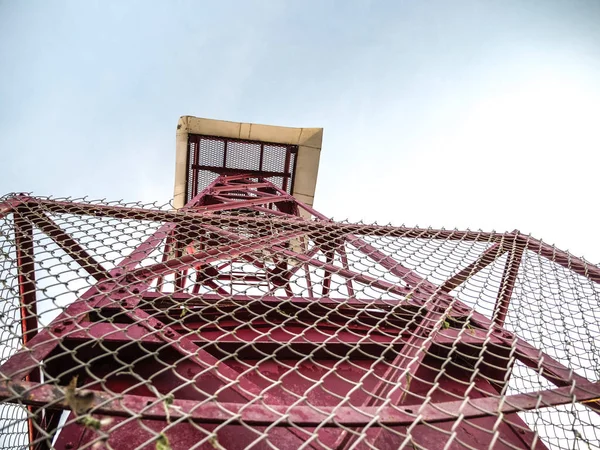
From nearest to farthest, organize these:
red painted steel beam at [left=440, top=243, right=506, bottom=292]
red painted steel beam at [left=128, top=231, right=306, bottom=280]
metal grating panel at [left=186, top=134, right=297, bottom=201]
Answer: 1. red painted steel beam at [left=128, top=231, right=306, bottom=280]
2. red painted steel beam at [left=440, top=243, right=506, bottom=292]
3. metal grating panel at [left=186, top=134, right=297, bottom=201]

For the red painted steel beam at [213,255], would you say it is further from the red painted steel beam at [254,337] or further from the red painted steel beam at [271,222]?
the red painted steel beam at [254,337]

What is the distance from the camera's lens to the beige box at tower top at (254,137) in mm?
7637

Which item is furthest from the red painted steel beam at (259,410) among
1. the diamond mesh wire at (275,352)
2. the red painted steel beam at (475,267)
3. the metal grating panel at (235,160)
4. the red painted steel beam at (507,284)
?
the metal grating panel at (235,160)

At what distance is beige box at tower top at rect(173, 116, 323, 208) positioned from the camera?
25.1 ft

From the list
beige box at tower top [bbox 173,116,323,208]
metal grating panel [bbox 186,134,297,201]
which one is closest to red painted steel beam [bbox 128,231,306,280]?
beige box at tower top [bbox 173,116,323,208]

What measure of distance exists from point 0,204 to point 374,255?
9.35 feet

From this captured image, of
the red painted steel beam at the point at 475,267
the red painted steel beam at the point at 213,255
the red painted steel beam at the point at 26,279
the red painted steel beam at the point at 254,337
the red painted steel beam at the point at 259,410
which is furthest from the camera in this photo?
the red painted steel beam at the point at 475,267

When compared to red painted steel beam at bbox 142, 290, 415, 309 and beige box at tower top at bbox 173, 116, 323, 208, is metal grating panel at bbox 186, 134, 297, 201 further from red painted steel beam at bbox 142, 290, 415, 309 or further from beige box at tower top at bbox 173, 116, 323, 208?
red painted steel beam at bbox 142, 290, 415, 309

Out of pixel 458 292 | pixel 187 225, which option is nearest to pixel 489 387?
pixel 458 292

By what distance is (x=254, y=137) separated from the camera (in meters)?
7.99

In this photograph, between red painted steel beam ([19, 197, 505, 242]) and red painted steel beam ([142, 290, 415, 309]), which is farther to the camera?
red painted steel beam ([19, 197, 505, 242])

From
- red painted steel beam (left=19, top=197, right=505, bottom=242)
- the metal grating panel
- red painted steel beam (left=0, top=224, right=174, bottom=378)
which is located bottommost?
the metal grating panel

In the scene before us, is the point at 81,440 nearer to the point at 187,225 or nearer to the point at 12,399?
the point at 12,399

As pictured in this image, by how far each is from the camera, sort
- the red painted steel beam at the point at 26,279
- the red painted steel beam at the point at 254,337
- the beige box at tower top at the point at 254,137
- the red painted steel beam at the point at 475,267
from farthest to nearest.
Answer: the beige box at tower top at the point at 254,137 < the red painted steel beam at the point at 475,267 < the red painted steel beam at the point at 26,279 < the red painted steel beam at the point at 254,337
